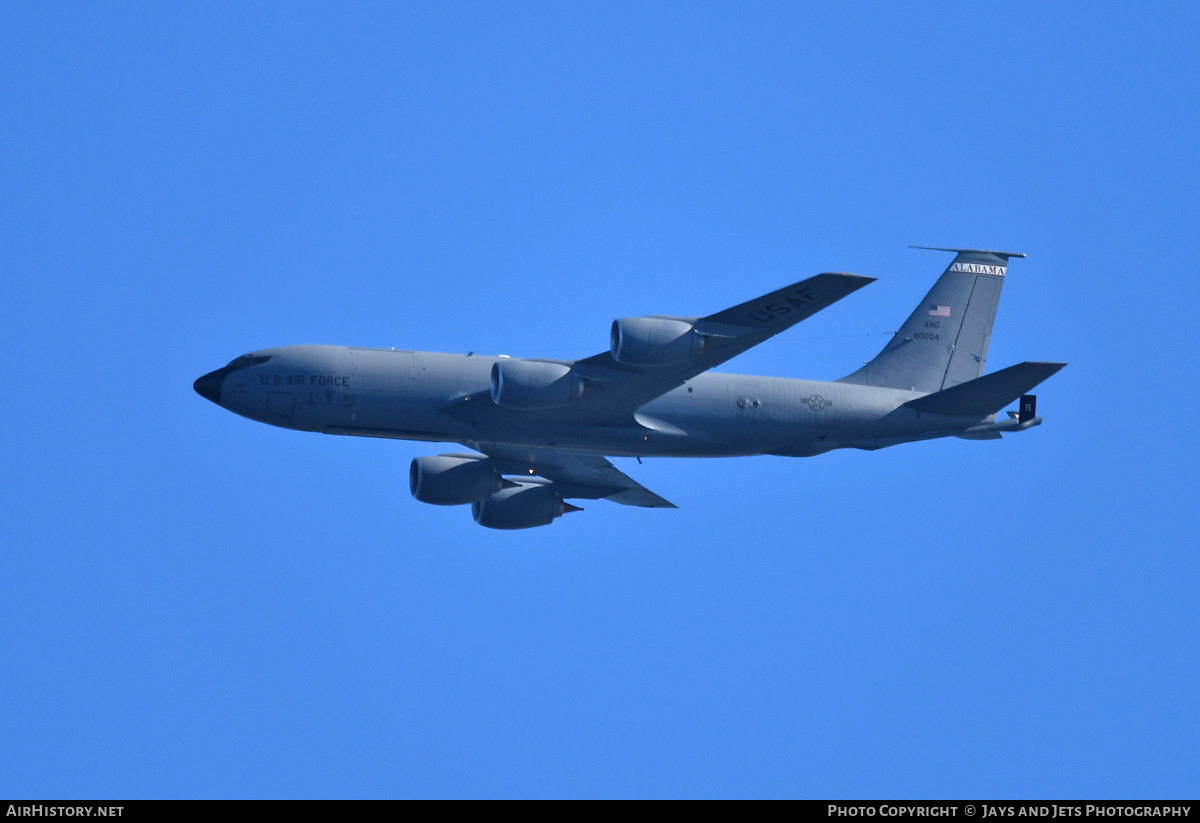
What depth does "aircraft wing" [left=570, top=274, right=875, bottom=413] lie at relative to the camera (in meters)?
41.9

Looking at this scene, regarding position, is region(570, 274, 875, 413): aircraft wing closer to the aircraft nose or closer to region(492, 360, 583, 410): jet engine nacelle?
region(492, 360, 583, 410): jet engine nacelle

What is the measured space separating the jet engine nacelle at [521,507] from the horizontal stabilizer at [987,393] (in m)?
12.4

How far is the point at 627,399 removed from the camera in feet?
148

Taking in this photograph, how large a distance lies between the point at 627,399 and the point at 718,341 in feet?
12.1

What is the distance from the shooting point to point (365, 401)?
1763 inches

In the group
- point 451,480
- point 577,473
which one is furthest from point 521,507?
point 451,480

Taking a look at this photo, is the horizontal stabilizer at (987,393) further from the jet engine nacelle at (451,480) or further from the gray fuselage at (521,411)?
the jet engine nacelle at (451,480)

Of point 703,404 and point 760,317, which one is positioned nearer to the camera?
point 760,317

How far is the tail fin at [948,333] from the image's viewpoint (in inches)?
1982
